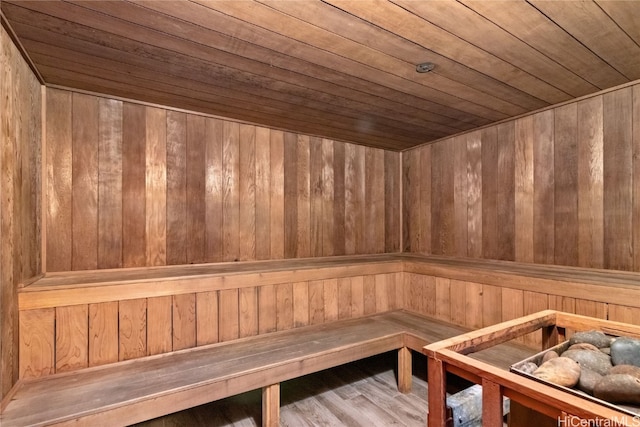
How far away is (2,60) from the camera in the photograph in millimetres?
1272

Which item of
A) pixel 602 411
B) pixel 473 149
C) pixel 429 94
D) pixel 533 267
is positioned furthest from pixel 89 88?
pixel 533 267

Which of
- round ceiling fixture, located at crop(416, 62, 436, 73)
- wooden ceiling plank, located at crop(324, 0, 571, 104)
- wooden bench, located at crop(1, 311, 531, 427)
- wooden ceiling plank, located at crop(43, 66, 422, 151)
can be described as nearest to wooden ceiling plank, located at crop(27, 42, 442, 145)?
wooden ceiling plank, located at crop(43, 66, 422, 151)

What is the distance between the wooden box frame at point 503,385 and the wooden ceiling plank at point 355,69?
4.54 ft

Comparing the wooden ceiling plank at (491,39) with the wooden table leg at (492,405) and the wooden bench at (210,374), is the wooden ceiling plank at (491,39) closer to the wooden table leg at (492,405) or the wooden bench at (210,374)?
the wooden table leg at (492,405)

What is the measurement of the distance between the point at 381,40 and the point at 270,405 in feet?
6.50

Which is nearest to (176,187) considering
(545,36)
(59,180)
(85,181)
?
(85,181)

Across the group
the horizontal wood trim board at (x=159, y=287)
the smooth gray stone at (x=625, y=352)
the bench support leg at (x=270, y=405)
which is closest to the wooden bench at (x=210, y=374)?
the bench support leg at (x=270, y=405)

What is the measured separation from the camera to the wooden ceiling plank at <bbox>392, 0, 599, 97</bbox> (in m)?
1.21

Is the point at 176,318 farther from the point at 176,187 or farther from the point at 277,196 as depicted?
the point at 277,196

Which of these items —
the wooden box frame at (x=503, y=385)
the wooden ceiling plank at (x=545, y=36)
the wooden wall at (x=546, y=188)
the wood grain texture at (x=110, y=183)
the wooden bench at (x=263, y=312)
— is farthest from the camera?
the wood grain texture at (x=110, y=183)

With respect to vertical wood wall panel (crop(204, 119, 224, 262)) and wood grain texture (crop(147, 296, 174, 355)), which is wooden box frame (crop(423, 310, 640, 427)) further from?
vertical wood wall panel (crop(204, 119, 224, 262))

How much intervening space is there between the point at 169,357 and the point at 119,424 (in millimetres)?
445

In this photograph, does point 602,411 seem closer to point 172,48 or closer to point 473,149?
point 172,48

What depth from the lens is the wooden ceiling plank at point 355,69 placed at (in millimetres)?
1216
